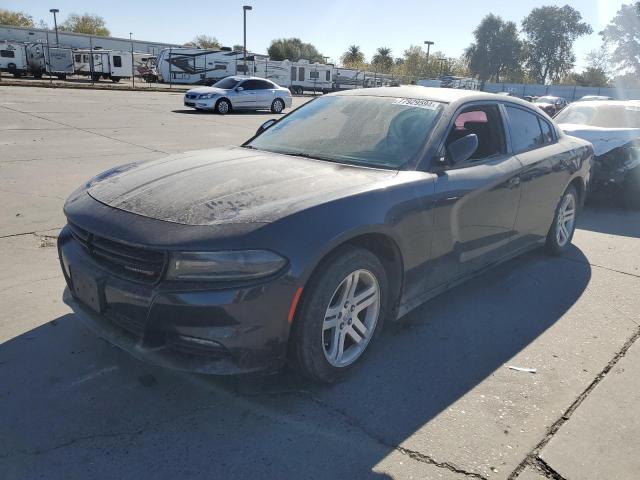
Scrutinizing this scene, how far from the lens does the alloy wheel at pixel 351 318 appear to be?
2902 millimetres

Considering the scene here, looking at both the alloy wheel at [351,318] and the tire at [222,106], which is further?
the tire at [222,106]

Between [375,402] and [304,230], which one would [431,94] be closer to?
[304,230]

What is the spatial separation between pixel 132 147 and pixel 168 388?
885 centimetres

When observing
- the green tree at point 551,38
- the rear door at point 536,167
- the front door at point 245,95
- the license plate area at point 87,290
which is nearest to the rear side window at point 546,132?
the rear door at point 536,167

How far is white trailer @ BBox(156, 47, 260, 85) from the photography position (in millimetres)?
41500

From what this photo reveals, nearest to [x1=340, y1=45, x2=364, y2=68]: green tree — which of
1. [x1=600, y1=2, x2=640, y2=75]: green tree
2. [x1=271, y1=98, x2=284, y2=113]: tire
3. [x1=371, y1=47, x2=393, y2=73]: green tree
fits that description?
[x1=371, y1=47, x2=393, y2=73]: green tree

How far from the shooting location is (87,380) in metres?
2.90

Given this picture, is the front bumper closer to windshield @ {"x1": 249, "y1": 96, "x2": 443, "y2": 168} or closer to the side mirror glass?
windshield @ {"x1": 249, "y1": 96, "x2": 443, "y2": 168}

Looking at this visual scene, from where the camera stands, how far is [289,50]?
86750 millimetres

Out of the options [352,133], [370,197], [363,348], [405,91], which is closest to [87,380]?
[363,348]

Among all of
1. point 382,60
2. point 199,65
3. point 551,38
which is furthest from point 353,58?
point 199,65

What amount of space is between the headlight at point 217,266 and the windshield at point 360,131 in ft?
4.31

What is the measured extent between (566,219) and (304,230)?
392 centimetres

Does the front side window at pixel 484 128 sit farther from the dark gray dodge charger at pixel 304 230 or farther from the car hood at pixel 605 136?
the car hood at pixel 605 136
